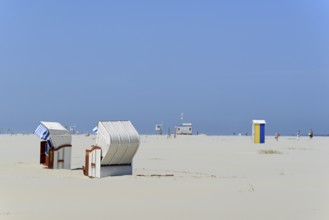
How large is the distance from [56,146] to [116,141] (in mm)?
3796

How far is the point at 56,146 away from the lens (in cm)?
1977

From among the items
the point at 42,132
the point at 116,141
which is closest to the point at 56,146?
the point at 42,132

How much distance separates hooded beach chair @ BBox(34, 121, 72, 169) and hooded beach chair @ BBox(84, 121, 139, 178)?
2585 mm

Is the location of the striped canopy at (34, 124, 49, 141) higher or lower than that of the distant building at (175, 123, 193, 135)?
higher

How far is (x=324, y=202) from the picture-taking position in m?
11.8

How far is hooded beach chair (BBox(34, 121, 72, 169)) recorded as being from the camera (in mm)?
19609

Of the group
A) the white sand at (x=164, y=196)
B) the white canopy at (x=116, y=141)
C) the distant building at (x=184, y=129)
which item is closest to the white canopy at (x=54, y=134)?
the white sand at (x=164, y=196)

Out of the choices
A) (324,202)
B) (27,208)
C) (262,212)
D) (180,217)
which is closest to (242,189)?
(324,202)

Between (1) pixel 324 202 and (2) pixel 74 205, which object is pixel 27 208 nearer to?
(2) pixel 74 205

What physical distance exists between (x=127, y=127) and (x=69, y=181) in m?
3.05

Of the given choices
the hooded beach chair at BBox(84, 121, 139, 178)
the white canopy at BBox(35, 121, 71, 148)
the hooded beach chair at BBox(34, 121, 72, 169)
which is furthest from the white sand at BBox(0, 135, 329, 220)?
the white canopy at BBox(35, 121, 71, 148)

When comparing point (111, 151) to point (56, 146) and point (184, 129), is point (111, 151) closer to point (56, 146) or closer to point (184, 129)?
point (56, 146)

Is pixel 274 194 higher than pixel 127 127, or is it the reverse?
pixel 127 127

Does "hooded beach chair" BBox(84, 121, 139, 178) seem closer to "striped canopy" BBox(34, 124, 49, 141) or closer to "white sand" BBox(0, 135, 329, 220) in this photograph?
"white sand" BBox(0, 135, 329, 220)
